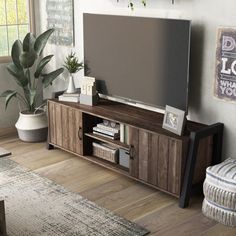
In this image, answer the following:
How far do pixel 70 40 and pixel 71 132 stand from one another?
38.7 inches

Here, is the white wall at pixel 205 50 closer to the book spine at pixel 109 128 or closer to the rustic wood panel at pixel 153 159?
the rustic wood panel at pixel 153 159

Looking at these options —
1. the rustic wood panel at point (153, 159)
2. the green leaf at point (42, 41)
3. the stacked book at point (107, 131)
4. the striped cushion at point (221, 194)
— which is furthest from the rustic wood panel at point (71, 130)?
the striped cushion at point (221, 194)

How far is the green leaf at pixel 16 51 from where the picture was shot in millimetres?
4359

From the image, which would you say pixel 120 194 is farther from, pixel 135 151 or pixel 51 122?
pixel 51 122

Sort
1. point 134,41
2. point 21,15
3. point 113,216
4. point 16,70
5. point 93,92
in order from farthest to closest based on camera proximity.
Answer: point 21,15, point 16,70, point 93,92, point 134,41, point 113,216

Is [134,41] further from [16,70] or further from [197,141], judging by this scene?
[16,70]

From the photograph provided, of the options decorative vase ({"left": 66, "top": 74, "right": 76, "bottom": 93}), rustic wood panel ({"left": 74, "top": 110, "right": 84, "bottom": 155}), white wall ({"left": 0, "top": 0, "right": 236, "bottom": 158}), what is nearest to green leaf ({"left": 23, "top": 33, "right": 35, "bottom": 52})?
decorative vase ({"left": 66, "top": 74, "right": 76, "bottom": 93})

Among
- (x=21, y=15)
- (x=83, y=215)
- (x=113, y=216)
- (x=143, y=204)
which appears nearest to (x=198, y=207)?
(x=143, y=204)

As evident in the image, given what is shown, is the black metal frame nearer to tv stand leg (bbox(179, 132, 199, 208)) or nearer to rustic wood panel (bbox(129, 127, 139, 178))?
tv stand leg (bbox(179, 132, 199, 208))

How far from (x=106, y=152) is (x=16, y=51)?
1.38 meters

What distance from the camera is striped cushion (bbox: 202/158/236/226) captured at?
290 centimetres

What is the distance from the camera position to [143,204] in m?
3.25

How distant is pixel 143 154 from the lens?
135 inches

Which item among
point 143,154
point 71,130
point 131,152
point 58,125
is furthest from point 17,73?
point 143,154
